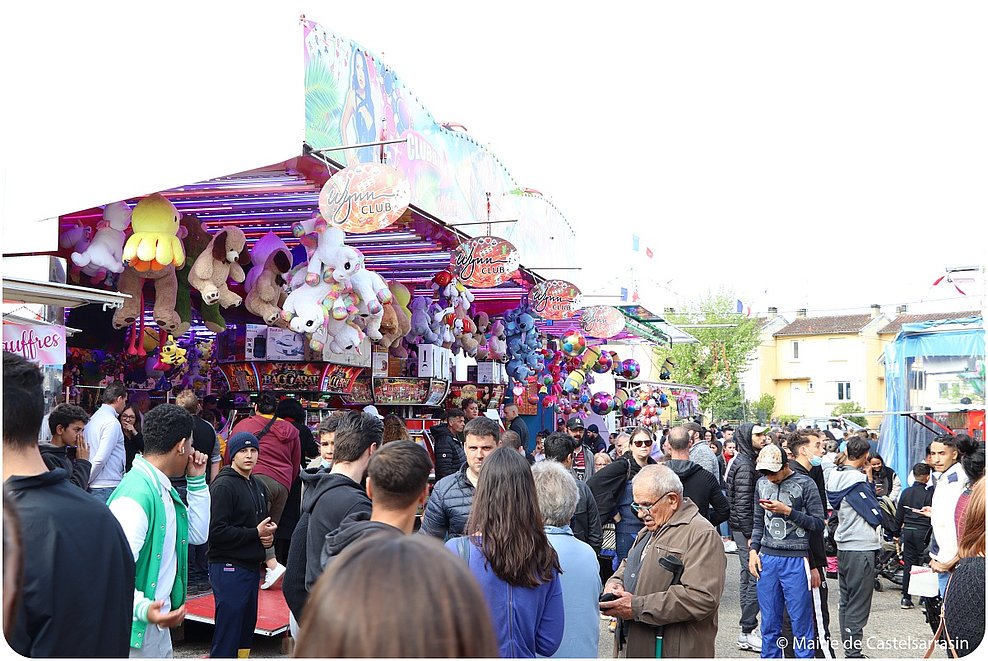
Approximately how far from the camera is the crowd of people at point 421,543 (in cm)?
144

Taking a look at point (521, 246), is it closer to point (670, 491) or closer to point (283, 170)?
point (283, 170)

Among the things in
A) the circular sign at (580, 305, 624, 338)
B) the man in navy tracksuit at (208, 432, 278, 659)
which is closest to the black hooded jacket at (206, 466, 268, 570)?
the man in navy tracksuit at (208, 432, 278, 659)

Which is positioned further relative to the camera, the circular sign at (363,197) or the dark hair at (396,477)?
the circular sign at (363,197)

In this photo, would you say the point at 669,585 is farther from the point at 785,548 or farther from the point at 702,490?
the point at 702,490

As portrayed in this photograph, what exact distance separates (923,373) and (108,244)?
11.8 meters

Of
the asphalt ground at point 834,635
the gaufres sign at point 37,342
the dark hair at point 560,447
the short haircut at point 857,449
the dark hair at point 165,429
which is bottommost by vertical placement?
the asphalt ground at point 834,635

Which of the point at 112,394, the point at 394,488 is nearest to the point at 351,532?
the point at 394,488

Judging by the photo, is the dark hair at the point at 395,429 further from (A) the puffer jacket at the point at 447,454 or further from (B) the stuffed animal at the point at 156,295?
(A) the puffer jacket at the point at 447,454

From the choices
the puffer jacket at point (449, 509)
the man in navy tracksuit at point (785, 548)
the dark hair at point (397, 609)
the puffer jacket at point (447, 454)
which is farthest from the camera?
the puffer jacket at point (447, 454)

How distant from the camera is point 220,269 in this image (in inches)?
302

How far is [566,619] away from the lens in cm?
386

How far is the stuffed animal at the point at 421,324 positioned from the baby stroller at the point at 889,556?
19.2ft

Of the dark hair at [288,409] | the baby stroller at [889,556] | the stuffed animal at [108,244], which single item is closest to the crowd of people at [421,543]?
the dark hair at [288,409]

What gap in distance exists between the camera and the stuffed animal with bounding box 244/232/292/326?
8008mm
